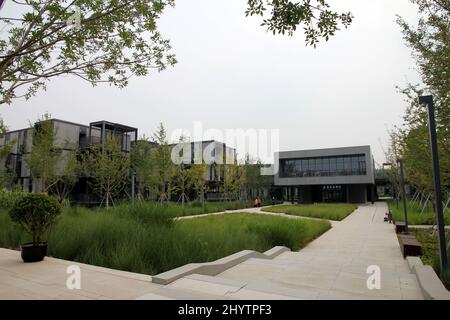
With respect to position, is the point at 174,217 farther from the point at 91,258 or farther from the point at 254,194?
the point at 254,194

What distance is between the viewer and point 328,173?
144ft

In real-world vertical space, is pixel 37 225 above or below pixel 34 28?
below

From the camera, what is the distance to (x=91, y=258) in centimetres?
551

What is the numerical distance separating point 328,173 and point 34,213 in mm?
42323

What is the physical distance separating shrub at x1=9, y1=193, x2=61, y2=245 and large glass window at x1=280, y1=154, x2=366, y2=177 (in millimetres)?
41954

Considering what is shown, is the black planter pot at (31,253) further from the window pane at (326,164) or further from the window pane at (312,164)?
the window pane at (312,164)

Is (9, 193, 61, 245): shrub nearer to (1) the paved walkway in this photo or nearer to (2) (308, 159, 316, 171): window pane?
(1) the paved walkway

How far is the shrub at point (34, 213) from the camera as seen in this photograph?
232 inches

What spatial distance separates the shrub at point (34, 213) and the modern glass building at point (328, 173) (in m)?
41.5

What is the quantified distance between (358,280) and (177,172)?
21.6m

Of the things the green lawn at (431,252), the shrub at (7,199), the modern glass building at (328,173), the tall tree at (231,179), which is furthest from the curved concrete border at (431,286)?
the modern glass building at (328,173)

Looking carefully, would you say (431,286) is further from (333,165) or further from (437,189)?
(333,165)
